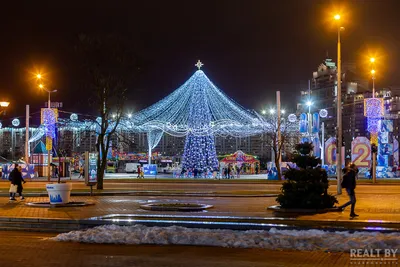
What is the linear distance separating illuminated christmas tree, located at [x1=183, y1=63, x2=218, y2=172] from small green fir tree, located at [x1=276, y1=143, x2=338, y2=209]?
29739 mm

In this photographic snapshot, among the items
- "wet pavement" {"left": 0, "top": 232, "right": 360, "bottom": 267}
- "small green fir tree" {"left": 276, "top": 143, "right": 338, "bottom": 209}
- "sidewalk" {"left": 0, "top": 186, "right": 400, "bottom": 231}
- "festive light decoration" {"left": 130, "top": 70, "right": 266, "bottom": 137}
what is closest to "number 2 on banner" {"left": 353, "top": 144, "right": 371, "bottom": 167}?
"festive light decoration" {"left": 130, "top": 70, "right": 266, "bottom": 137}

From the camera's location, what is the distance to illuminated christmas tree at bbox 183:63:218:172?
50.1 meters

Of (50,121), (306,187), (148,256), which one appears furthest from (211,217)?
(50,121)

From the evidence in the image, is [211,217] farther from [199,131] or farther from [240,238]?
[199,131]

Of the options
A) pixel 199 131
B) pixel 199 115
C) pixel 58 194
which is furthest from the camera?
pixel 199 131

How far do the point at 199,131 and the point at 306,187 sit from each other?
107 ft

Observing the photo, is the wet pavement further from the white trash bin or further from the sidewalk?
the white trash bin

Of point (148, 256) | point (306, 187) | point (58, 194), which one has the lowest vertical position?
point (148, 256)

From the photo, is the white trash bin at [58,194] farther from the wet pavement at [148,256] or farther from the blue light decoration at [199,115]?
the blue light decoration at [199,115]

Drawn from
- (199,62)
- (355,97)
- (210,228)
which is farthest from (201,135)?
(355,97)

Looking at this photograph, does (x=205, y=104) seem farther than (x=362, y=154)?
Yes

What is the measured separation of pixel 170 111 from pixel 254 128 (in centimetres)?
1203

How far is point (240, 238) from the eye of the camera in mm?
13219

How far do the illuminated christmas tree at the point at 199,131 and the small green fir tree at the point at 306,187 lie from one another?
29.7 metres
